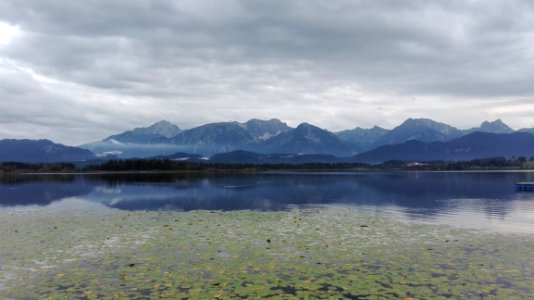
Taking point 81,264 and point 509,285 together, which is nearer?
point 509,285

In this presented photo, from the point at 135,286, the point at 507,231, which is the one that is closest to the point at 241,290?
the point at 135,286

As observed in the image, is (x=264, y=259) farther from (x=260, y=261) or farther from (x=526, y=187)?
(x=526, y=187)

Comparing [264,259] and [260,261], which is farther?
[264,259]

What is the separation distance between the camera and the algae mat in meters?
19.5

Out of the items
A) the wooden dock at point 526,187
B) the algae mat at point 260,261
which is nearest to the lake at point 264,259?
the algae mat at point 260,261

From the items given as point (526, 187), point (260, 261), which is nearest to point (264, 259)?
point (260, 261)

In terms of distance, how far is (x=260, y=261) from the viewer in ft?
82.1

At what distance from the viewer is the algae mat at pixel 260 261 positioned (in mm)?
19500

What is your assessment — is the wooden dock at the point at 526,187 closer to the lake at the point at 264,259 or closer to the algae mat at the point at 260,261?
the lake at the point at 264,259

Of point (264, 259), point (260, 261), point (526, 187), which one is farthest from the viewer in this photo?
point (526, 187)

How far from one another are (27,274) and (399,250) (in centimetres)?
2310

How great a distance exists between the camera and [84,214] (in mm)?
52500

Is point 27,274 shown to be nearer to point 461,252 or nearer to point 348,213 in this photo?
A: point 461,252

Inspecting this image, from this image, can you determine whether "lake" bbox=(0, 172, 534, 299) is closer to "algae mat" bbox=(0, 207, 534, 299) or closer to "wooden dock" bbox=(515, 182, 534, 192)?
"algae mat" bbox=(0, 207, 534, 299)
